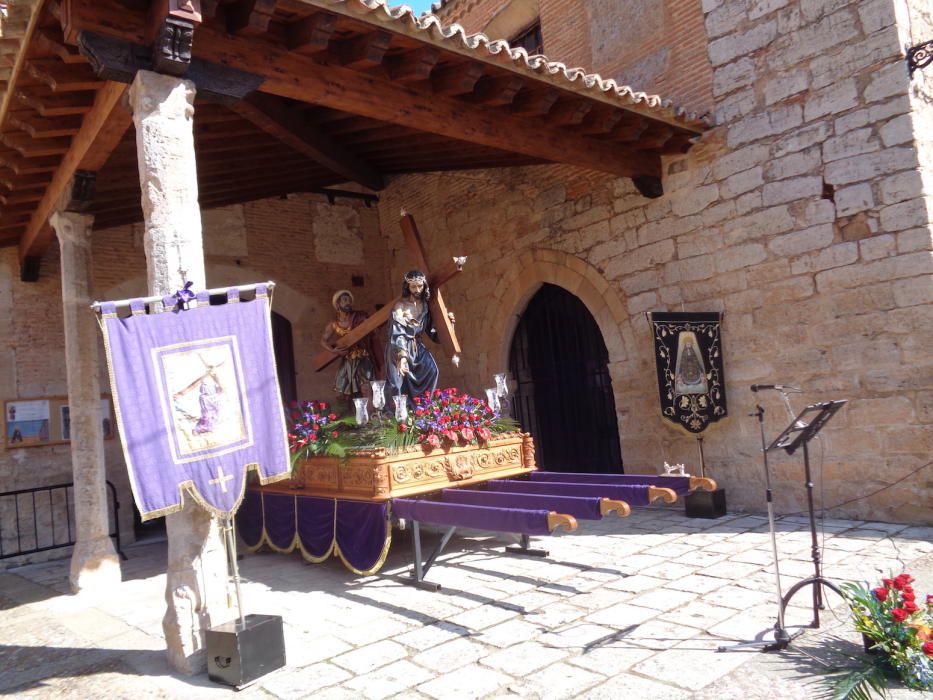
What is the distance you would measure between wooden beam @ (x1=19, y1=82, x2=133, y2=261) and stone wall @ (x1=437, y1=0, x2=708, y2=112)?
5.27 m

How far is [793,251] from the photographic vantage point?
19.8 feet

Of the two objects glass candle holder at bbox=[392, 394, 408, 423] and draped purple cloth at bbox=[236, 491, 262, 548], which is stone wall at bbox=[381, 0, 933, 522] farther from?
draped purple cloth at bbox=[236, 491, 262, 548]

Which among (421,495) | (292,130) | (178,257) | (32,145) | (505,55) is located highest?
(292,130)

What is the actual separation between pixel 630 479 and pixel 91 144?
4.41 m

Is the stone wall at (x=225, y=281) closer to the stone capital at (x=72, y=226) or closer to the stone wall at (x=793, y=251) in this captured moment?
the stone capital at (x=72, y=226)

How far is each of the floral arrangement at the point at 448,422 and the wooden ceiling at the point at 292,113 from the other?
2196 mm

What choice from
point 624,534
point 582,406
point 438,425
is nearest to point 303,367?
point 582,406

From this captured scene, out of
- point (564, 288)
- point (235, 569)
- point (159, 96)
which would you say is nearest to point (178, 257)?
point (159, 96)

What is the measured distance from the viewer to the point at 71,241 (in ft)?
18.9

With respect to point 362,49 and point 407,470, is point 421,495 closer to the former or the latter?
point 407,470

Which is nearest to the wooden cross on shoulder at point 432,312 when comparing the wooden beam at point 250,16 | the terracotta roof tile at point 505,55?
the terracotta roof tile at point 505,55

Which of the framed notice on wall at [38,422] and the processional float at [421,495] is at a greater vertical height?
the framed notice on wall at [38,422]

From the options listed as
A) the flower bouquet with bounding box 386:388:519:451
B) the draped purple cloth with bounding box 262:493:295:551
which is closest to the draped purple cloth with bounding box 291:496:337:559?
the draped purple cloth with bounding box 262:493:295:551

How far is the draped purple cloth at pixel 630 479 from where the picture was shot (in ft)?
13.9
